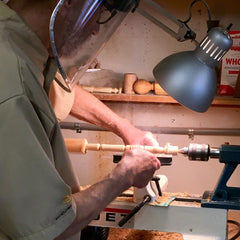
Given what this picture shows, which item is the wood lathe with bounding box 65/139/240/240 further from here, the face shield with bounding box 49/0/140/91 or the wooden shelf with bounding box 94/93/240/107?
the wooden shelf with bounding box 94/93/240/107

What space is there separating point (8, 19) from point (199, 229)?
0.94 m

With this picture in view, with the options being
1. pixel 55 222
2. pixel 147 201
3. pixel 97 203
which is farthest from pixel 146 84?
pixel 55 222

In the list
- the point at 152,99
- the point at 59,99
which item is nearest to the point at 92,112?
the point at 59,99

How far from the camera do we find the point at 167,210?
133 centimetres

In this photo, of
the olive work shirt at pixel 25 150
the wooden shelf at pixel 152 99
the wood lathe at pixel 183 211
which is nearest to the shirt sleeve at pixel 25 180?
the olive work shirt at pixel 25 150

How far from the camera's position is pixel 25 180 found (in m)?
0.77

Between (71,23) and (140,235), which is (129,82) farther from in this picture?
(71,23)

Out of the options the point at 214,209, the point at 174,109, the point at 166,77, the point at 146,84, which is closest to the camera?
the point at 166,77

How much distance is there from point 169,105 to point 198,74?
1.45m

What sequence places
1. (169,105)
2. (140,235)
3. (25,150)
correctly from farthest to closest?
(169,105), (140,235), (25,150)

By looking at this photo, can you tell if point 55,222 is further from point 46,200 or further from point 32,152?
point 32,152

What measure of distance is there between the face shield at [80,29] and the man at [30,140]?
25 mm

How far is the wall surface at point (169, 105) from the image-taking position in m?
2.35

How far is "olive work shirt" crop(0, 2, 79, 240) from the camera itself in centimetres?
76
